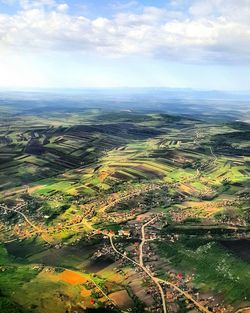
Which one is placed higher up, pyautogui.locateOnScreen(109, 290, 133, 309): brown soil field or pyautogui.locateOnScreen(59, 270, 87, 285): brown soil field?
pyautogui.locateOnScreen(109, 290, 133, 309): brown soil field

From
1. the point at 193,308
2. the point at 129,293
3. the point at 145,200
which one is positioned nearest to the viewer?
the point at 193,308

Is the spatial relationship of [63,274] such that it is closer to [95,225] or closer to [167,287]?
[167,287]

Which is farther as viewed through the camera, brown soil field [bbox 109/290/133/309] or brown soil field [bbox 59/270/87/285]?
brown soil field [bbox 59/270/87/285]

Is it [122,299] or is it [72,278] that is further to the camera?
[72,278]

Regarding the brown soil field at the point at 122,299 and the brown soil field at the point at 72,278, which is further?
the brown soil field at the point at 72,278

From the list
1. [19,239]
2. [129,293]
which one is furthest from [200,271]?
[19,239]

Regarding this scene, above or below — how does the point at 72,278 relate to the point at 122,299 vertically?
below

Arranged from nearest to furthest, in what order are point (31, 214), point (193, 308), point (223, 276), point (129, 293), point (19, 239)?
1. point (193, 308)
2. point (129, 293)
3. point (223, 276)
4. point (19, 239)
5. point (31, 214)

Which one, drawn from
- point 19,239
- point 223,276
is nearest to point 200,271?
point 223,276

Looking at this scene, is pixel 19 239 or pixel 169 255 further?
pixel 19 239

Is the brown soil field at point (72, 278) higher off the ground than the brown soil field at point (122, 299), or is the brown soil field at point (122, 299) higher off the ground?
the brown soil field at point (122, 299)
